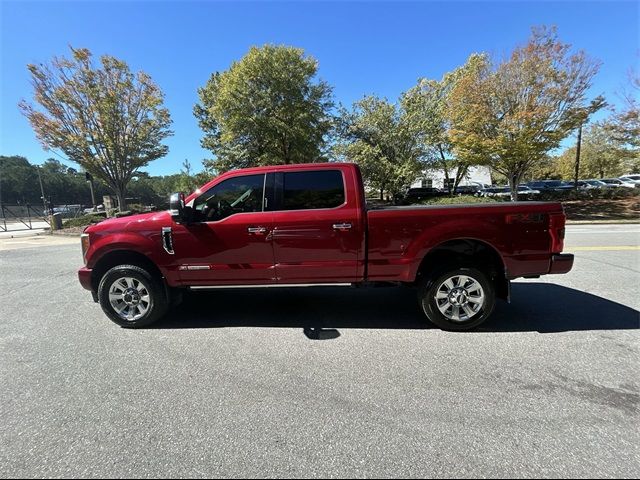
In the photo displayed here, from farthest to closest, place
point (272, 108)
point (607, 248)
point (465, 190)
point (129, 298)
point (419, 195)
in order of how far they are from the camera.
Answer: point (465, 190) → point (419, 195) → point (272, 108) → point (607, 248) → point (129, 298)

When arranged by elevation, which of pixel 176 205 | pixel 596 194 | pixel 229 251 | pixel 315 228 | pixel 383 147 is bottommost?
pixel 229 251

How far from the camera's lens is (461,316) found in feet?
13.8

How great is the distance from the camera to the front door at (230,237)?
4273 millimetres

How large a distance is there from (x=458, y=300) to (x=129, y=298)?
4135 millimetres

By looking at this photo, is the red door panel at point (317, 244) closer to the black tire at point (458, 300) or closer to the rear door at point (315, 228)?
the rear door at point (315, 228)

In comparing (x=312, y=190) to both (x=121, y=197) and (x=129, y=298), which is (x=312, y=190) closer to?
(x=129, y=298)

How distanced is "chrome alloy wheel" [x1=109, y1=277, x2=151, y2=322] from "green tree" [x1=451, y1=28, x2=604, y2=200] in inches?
734

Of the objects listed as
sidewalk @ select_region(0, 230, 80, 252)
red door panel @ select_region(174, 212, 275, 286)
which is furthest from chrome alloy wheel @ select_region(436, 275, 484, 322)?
sidewalk @ select_region(0, 230, 80, 252)

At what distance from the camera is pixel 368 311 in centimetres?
498

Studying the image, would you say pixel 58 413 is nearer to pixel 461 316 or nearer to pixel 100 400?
pixel 100 400

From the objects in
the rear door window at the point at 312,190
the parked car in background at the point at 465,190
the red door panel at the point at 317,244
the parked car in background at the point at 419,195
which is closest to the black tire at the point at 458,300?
the red door panel at the point at 317,244

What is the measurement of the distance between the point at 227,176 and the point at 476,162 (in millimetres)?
19307

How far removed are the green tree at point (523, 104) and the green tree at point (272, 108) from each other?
32.3 feet

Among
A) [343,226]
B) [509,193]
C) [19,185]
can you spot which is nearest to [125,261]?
[343,226]
